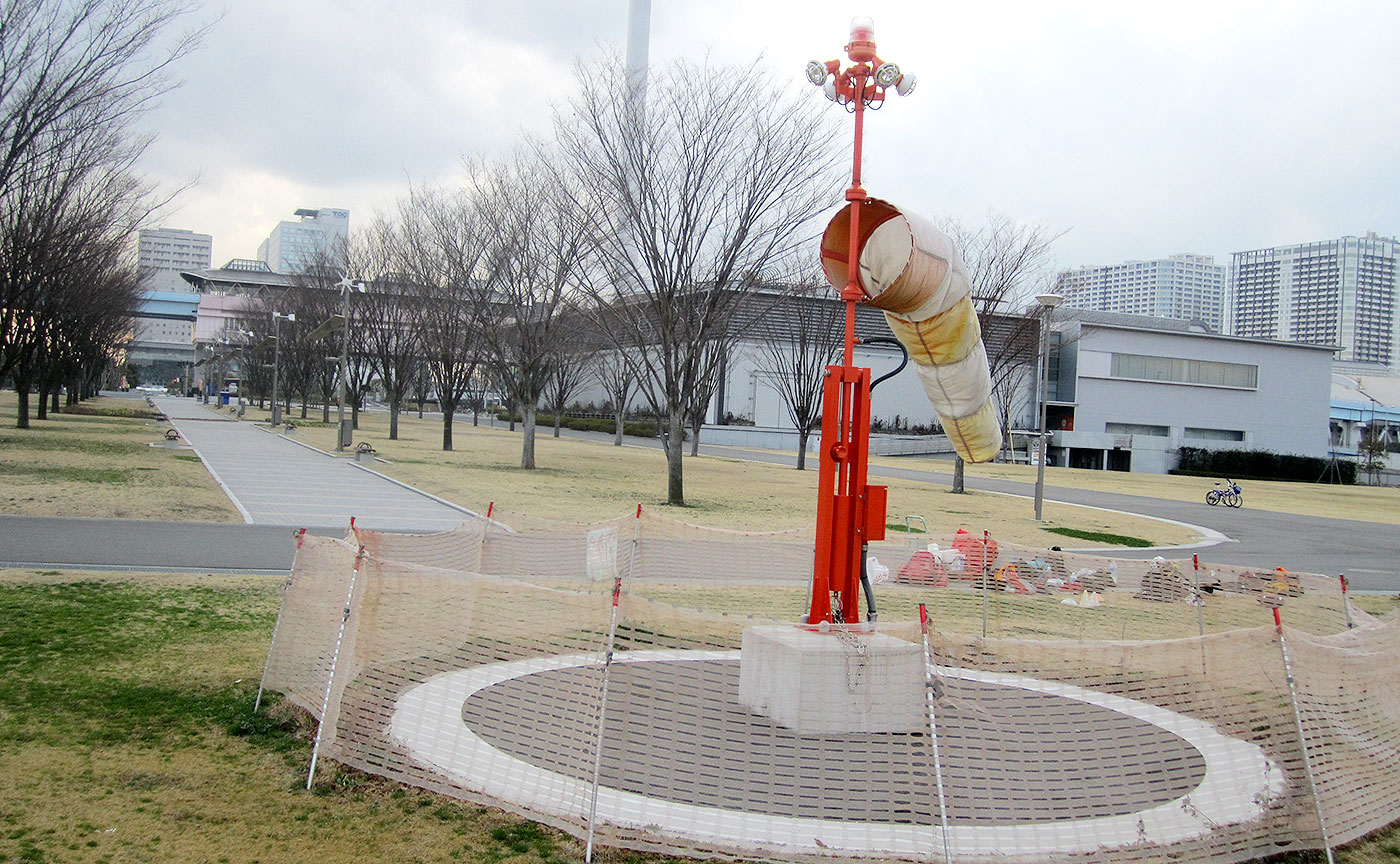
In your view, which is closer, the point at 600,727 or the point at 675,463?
the point at 600,727

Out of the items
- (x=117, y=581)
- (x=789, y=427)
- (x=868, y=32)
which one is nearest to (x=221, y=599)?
(x=117, y=581)

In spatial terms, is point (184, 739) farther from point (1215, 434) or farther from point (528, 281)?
Answer: point (1215, 434)

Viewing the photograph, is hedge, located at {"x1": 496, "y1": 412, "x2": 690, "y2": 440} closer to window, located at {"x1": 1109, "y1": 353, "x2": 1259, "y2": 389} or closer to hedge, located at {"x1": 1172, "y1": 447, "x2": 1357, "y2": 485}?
window, located at {"x1": 1109, "y1": 353, "x2": 1259, "y2": 389}

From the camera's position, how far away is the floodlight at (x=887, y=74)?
655cm

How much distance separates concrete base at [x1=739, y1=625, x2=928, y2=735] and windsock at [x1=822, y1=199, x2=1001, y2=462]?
61.5 inches

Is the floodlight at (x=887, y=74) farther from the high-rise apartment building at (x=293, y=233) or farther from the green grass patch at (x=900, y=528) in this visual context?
the high-rise apartment building at (x=293, y=233)

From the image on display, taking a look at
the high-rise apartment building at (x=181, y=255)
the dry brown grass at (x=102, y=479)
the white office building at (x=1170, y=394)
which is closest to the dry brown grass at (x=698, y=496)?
the dry brown grass at (x=102, y=479)

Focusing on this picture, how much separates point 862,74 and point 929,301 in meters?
1.62

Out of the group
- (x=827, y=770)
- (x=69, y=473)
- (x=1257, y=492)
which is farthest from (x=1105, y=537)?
(x=1257, y=492)

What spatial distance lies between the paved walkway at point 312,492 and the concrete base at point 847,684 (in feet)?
36.5

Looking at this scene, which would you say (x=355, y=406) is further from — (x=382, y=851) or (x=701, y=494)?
→ (x=382, y=851)

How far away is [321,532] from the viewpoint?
15.1 meters

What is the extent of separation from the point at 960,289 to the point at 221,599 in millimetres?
7670

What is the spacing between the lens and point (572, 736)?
553cm
